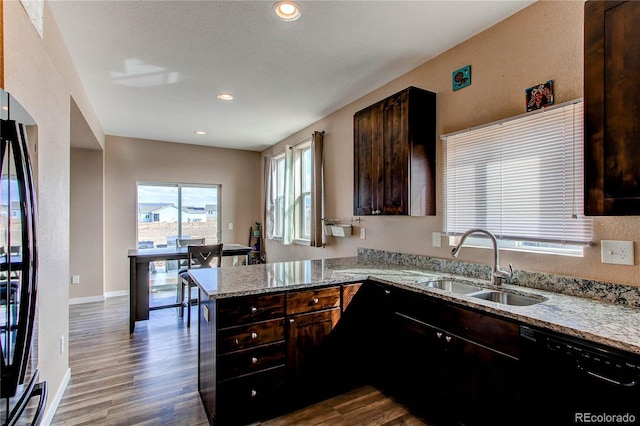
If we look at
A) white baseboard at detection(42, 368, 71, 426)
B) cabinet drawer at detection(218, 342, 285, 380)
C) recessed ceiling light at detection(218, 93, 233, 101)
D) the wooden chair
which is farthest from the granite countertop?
recessed ceiling light at detection(218, 93, 233, 101)

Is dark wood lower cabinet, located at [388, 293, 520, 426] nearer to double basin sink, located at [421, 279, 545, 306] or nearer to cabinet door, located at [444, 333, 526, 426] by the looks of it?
cabinet door, located at [444, 333, 526, 426]

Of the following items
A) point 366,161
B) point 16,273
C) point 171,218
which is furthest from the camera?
point 171,218

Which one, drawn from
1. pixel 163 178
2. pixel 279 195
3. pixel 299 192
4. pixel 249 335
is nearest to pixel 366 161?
pixel 249 335

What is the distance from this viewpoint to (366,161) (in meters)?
3.01

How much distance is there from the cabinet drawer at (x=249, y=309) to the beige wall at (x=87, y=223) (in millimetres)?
4243

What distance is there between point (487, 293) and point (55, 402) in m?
2.98

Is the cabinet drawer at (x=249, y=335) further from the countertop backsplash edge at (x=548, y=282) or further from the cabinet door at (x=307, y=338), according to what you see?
the countertop backsplash edge at (x=548, y=282)

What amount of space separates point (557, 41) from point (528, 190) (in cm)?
90

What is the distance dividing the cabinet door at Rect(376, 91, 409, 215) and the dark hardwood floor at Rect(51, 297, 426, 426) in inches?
57.0

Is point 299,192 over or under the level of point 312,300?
over

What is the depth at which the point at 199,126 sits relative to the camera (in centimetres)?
476

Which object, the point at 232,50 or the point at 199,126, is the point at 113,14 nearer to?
the point at 232,50

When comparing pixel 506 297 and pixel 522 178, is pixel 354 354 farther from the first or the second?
pixel 522 178

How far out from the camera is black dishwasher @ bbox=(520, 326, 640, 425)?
3.91 ft
